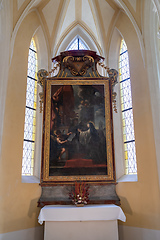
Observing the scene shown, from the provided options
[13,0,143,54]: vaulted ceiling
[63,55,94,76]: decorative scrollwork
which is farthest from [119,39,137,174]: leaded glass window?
[63,55,94,76]: decorative scrollwork

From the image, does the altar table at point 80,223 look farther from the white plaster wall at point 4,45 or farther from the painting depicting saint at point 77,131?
the white plaster wall at point 4,45

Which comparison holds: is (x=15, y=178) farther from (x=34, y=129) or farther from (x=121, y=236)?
(x=121, y=236)

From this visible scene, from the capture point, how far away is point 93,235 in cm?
693

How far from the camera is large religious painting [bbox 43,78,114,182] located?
8.01m

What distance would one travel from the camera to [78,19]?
35.7 feet

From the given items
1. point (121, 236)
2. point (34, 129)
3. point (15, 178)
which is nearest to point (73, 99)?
point (34, 129)

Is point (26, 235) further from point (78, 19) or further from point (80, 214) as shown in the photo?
point (78, 19)

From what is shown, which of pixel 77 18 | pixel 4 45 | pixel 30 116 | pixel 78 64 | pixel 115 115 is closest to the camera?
pixel 4 45

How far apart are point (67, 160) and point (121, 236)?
294 centimetres

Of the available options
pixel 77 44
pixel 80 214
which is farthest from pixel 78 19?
pixel 80 214

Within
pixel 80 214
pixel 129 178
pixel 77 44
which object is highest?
pixel 77 44

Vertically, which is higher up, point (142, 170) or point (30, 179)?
point (142, 170)

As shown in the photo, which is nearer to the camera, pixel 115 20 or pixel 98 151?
pixel 98 151

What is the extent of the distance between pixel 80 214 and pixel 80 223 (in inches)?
9.4
